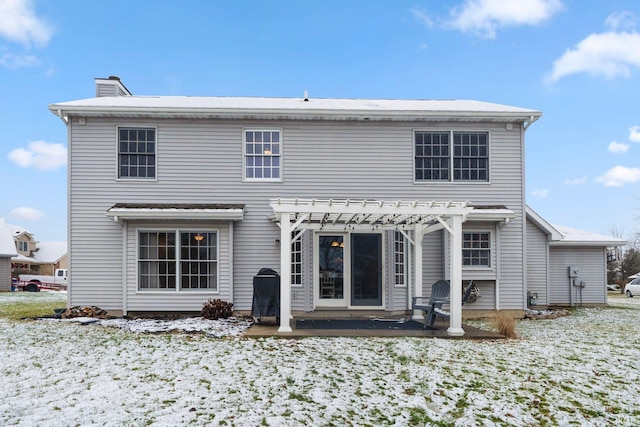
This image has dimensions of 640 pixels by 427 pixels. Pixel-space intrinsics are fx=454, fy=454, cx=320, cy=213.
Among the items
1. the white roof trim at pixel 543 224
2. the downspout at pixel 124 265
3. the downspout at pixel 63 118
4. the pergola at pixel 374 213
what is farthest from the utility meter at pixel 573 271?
the downspout at pixel 63 118

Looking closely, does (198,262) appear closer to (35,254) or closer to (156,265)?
(156,265)

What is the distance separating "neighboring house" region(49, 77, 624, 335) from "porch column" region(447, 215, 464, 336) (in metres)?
1.77

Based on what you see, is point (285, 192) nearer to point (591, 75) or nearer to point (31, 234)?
point (591, 75)

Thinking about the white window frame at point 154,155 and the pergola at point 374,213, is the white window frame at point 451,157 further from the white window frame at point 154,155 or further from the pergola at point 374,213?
the white window frame at point 154,155

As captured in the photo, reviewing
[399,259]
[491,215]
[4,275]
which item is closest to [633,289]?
[491,215]

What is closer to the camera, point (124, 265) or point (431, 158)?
point (124, 265)

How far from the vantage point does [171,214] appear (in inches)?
429

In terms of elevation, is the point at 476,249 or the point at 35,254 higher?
the point at 476,249

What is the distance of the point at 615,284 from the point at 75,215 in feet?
123

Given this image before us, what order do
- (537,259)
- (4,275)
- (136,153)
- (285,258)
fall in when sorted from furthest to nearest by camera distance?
(4,275) < (537,259) < (136,153) < (285,258)

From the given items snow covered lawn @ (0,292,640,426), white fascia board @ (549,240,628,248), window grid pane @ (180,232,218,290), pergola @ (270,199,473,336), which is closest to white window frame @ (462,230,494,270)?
pergola @ (270,199,473,336)

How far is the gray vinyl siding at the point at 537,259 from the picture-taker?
14031 millimetres

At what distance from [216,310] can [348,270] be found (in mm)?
3469

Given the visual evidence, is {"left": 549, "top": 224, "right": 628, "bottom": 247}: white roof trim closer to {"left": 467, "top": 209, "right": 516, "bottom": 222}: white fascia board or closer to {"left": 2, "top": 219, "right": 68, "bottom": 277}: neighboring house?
{"left": 467, "top": 209, "right": 516, "bottom": 222}: white fascia board
